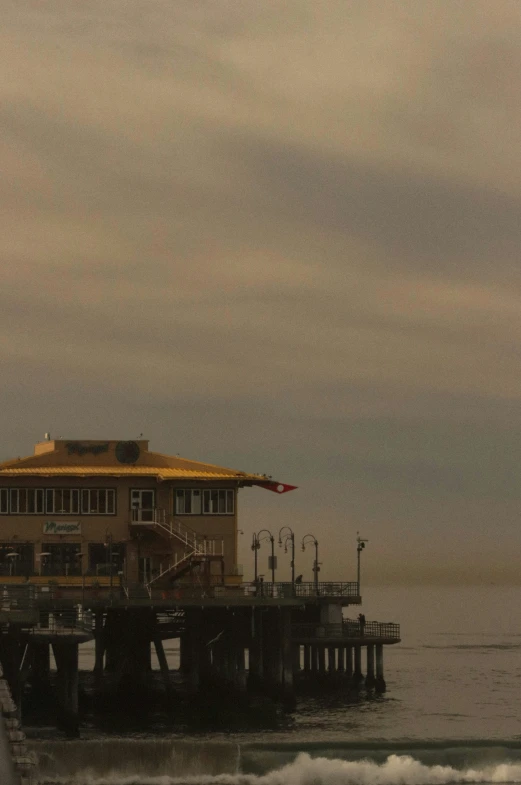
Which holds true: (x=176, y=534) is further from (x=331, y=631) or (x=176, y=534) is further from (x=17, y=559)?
(x=331, y=631)

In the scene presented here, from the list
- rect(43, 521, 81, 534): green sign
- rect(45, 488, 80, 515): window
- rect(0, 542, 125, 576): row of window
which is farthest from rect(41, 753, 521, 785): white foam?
rect(45, 488, 80, 515): window

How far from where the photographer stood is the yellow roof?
89262mm

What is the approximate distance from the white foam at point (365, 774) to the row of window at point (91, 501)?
29056mm

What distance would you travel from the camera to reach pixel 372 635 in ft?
306

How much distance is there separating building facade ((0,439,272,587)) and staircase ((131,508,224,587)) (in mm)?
56

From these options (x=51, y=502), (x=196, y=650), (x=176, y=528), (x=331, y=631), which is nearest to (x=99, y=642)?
(x=196, y=650)

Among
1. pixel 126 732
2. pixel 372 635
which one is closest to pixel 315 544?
pixel 372 635

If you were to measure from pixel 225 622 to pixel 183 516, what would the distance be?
6.92 meters

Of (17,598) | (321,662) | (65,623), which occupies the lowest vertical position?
(321,662)

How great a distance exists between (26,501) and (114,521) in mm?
5052

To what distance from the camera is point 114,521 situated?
89.7 meters

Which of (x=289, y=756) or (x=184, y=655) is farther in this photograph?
(x=184, y=655)

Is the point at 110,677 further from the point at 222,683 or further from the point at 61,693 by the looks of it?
the point at 61,693

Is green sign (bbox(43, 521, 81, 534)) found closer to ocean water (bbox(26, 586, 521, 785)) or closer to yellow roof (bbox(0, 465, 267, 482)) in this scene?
yellow roof (bbox(0, 465, 267, 482))
